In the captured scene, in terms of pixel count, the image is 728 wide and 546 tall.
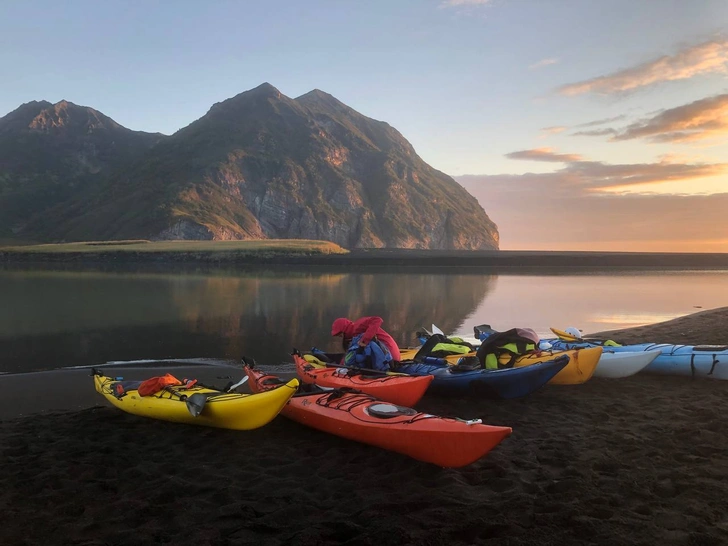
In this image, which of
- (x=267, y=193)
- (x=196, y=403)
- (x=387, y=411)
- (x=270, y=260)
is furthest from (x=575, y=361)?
(x=267, y=193)

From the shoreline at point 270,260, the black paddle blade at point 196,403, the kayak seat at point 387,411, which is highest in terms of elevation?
the shoreline at point 270,260

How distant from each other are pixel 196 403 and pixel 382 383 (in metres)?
2.86

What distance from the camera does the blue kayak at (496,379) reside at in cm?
843

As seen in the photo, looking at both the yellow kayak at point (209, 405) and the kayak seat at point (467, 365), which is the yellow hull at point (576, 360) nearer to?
the kayak seat at point (467, 365)

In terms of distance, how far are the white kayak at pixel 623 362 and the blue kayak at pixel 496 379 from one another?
233 centimetres

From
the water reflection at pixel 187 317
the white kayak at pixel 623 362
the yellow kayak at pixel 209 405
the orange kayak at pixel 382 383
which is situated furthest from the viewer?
the water reflection at pixel 187 317

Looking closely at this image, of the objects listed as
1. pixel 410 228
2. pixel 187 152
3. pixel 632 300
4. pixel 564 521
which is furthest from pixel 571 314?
pixel 187 152

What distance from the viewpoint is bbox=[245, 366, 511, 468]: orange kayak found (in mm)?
5594

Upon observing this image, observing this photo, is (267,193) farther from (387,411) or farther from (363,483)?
(363,483)

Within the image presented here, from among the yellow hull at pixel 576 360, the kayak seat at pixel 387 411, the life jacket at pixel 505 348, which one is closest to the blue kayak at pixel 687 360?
the yellow hull at pixel 576 360

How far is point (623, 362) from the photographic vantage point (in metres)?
10.1

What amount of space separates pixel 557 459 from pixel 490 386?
8.40 ft

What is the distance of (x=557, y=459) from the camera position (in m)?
6.22

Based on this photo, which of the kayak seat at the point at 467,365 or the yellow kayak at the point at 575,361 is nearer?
the kayak seat at the point at 467,365
